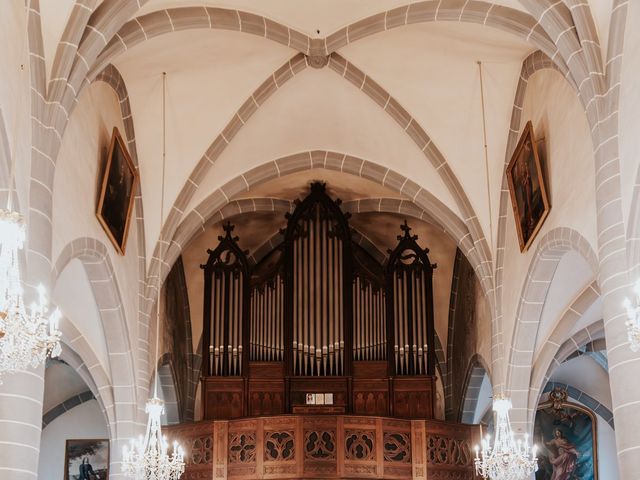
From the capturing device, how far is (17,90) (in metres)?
10.8

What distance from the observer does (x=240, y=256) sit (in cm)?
1883

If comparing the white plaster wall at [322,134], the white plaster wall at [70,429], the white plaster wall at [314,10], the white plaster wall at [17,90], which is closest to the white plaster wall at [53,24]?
the white plaster wall at [17,90]

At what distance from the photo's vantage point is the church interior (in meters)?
11.3

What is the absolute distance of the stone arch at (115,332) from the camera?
47.8 ft

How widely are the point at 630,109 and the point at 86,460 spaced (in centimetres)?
1482

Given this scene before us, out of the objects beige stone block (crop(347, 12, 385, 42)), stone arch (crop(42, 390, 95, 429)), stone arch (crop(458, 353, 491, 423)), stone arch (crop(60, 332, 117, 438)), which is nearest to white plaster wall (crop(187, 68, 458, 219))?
beige stone block (crop(347, 12, 385, 42))

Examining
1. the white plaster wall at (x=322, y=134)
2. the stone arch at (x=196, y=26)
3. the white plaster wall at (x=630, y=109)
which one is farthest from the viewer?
the white plaster wall at (x=322, y=134)

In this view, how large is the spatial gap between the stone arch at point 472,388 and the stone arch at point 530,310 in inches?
93.6

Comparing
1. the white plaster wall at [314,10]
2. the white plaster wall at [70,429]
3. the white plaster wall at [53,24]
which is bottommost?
the white plaster wall at [70,429]

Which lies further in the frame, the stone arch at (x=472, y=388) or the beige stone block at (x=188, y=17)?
the stone arch at (x=472, y=388)

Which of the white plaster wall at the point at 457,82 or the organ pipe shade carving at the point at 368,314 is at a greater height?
the white plaster wall at the point at 457,82

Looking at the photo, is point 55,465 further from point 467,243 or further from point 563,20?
point 563,20

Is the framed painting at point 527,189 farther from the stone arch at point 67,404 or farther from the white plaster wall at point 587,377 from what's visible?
the stone arch at point 67,404

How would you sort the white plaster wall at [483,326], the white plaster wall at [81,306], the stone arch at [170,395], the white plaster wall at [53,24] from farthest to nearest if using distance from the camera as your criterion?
the stone arch at [170,395]
the white plaster wall at [483,326]
the white plaster wall at [81,306]
the white plaster wall at [53,24]
